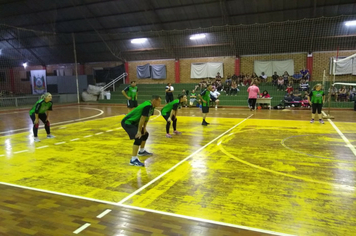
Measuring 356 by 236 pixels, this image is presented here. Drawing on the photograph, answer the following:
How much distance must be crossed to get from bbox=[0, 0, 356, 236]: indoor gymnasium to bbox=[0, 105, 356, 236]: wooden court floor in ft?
0.08

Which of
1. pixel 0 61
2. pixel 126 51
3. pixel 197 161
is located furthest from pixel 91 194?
pixel 0 61

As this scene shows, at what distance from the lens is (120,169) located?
5.30m

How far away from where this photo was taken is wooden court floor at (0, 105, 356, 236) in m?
3.17

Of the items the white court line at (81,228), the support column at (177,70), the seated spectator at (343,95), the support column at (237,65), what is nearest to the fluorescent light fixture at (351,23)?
the seated spectator at (343,95)

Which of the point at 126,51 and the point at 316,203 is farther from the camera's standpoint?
the point at 126,51

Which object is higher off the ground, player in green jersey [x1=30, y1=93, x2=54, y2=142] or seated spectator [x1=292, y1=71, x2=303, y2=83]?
seated spectator [x1=292, y1=71, x2=303, y2=83]

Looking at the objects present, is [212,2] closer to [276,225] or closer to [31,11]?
[31,11]

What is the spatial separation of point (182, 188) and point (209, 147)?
2869mm

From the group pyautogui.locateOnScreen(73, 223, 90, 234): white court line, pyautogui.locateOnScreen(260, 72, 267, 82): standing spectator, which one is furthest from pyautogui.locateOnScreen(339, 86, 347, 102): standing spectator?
pyautogui.locateOnScreen(73, 223, 90, 234): white court line

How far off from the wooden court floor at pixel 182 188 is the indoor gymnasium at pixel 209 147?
0.08 feet

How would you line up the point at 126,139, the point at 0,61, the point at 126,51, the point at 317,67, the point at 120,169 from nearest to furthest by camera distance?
1. the point at 120,169
2. the point at 126,139
3. the point at 317,67
4. the point at 126,51
5. the point at 0,61

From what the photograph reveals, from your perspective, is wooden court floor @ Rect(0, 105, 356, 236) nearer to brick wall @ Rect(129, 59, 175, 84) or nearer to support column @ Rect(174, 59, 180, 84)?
support column @ Rect(174, 59, 180, 84)

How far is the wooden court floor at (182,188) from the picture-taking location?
3170mm

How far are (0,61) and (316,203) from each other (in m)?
36.2
